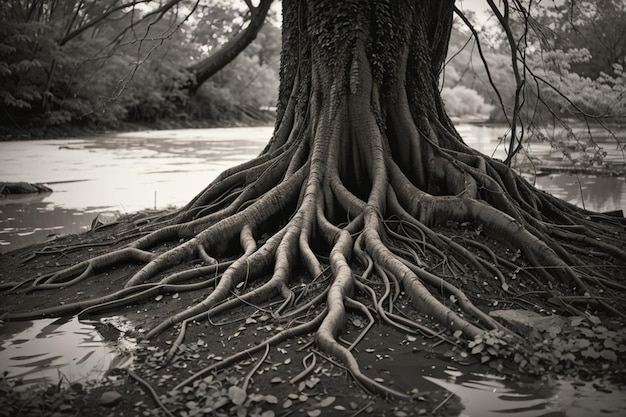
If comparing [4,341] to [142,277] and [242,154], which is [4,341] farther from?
[242,154]

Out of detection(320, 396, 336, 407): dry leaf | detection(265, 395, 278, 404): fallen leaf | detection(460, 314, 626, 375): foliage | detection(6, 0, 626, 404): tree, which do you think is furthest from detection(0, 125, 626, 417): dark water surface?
detection(265, 395, 278, 404): fallen leaf

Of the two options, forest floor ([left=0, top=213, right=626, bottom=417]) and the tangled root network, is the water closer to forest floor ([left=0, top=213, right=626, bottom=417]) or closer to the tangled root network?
the tangled root network

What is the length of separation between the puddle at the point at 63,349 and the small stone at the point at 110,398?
0.33 meters

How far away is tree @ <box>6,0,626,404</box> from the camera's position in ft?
14.6

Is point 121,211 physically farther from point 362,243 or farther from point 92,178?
point 362,243

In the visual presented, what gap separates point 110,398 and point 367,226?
9.65 feet

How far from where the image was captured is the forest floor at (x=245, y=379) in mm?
3139

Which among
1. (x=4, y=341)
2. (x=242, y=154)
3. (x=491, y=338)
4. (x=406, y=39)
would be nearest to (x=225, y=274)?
(x=4, y=341)

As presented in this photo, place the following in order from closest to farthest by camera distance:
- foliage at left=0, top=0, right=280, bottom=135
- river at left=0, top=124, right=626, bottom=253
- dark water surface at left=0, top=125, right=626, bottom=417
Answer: dark water surface at left=0, top=125, right=626, bottom=417
river at left=0, top=124, right=626, bottom=253
foliage at left=0, top=0, right=280, bottom=135

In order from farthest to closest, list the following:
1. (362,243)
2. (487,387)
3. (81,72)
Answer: (81,72) → (362,243) → (487,387)

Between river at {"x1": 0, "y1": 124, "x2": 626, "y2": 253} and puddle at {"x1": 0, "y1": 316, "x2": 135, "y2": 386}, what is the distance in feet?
11.0

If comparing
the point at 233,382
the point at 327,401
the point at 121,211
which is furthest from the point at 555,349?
the point at 121,211

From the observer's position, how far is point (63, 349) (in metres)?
4.08

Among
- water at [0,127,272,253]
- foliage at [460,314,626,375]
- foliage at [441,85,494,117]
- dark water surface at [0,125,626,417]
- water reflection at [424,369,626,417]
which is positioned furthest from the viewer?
foliage at [441,85,494,117]
